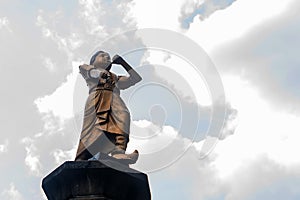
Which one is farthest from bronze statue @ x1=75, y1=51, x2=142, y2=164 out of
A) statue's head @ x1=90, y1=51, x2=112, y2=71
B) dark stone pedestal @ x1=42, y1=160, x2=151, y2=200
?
dark stone pedestal @ x1=42, y1=160, x2=151, y2=200

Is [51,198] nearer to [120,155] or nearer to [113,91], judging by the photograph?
[120,155]

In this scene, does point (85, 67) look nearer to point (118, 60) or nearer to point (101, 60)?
point (101, 60)

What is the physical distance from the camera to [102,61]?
11273 mm

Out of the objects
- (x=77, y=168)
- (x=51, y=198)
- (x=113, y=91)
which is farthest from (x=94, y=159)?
(x=113, y=91)

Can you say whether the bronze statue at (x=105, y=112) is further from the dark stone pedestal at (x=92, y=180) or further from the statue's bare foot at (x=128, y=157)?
the dark stone pedestal at (x=92, y=180)

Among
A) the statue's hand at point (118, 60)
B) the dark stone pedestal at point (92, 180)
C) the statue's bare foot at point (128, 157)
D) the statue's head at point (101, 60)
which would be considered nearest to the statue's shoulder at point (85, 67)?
the statue's head at point (101, 60)

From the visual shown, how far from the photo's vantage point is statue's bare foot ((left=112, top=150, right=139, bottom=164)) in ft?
31.6

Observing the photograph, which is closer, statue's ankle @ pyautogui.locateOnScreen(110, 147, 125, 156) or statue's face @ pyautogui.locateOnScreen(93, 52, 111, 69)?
statue's ankle @ pyautogui.locateOnScreen(110, 147, 125, 156)

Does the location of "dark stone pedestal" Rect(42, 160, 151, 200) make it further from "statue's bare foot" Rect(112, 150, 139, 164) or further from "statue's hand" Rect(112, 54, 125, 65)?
"statue's hand" Rect(112, 54, 125, 65)

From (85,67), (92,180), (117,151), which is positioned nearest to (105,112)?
(117,151)

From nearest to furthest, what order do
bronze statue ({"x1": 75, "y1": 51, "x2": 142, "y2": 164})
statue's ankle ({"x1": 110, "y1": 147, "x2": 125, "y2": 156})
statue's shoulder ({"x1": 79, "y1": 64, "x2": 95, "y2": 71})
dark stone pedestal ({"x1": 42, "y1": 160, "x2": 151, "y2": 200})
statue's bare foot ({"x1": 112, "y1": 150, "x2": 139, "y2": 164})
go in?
1. dark stone pedestal ({"x1": 42, "y1": 160, "x2": 151, "y2": 200})
2. statue's bare foot ({"x1": 112, "y1": 150, "x2": 139, "y2": 164})
3. statue's ankle ({"x1": 110, "y1": 147, "x2": 125, "y2": 156})
4. bronze statue ({"x1": 75, "y1": 51, "x2": 142, "y2": 164})
5. statue's shoulder ({"x1": 79, "y1": 64, "x2": 95, "y2": 71})

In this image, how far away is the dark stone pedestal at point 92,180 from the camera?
923cm

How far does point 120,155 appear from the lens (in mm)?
9789

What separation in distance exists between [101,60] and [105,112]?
1.23 m
